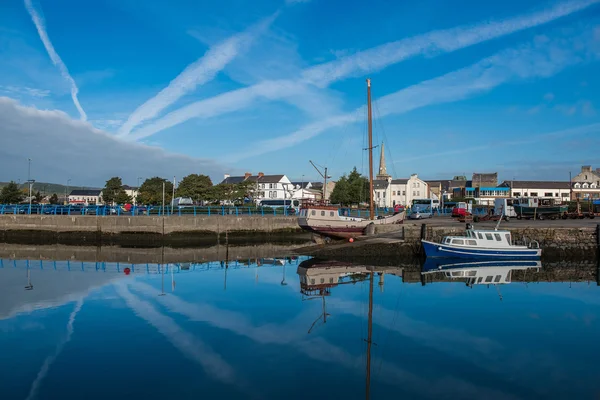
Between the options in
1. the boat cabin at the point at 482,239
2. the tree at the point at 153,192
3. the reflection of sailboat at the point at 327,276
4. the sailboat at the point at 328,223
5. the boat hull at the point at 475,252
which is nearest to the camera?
the reflection of sailboat at the point at 327,276

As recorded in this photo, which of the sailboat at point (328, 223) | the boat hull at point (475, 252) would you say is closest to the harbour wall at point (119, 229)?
the sailboat at point (328, 223)

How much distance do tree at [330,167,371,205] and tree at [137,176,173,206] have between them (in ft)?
122

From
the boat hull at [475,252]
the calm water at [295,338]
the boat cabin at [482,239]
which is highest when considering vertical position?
the boat cabin at [482,239]

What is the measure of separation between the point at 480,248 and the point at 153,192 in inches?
3613

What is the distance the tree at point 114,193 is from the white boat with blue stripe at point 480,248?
9407cm

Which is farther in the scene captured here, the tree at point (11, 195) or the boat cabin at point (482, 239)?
the tree at point (11, 195)

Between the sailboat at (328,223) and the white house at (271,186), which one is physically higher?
the white house at (271,186)

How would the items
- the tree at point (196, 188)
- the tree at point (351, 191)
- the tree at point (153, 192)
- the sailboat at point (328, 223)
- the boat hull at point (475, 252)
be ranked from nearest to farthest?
the boat hull at point (475, 252) < the sailboat at point (328, 223) < the tree at point (196, 188) < the tree at point (351, 191) < the tree at point (153, 192)

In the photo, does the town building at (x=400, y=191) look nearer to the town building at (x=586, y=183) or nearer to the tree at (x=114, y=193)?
the town building at (x=586, y=183)

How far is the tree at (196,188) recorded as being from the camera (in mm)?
90812

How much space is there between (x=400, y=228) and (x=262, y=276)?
14.4 metres

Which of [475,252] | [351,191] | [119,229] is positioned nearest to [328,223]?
[475,252]

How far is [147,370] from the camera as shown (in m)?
12.2

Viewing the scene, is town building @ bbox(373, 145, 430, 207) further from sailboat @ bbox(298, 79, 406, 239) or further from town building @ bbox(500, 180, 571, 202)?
sailboat @ bbox(298, 79, 406, 239)
